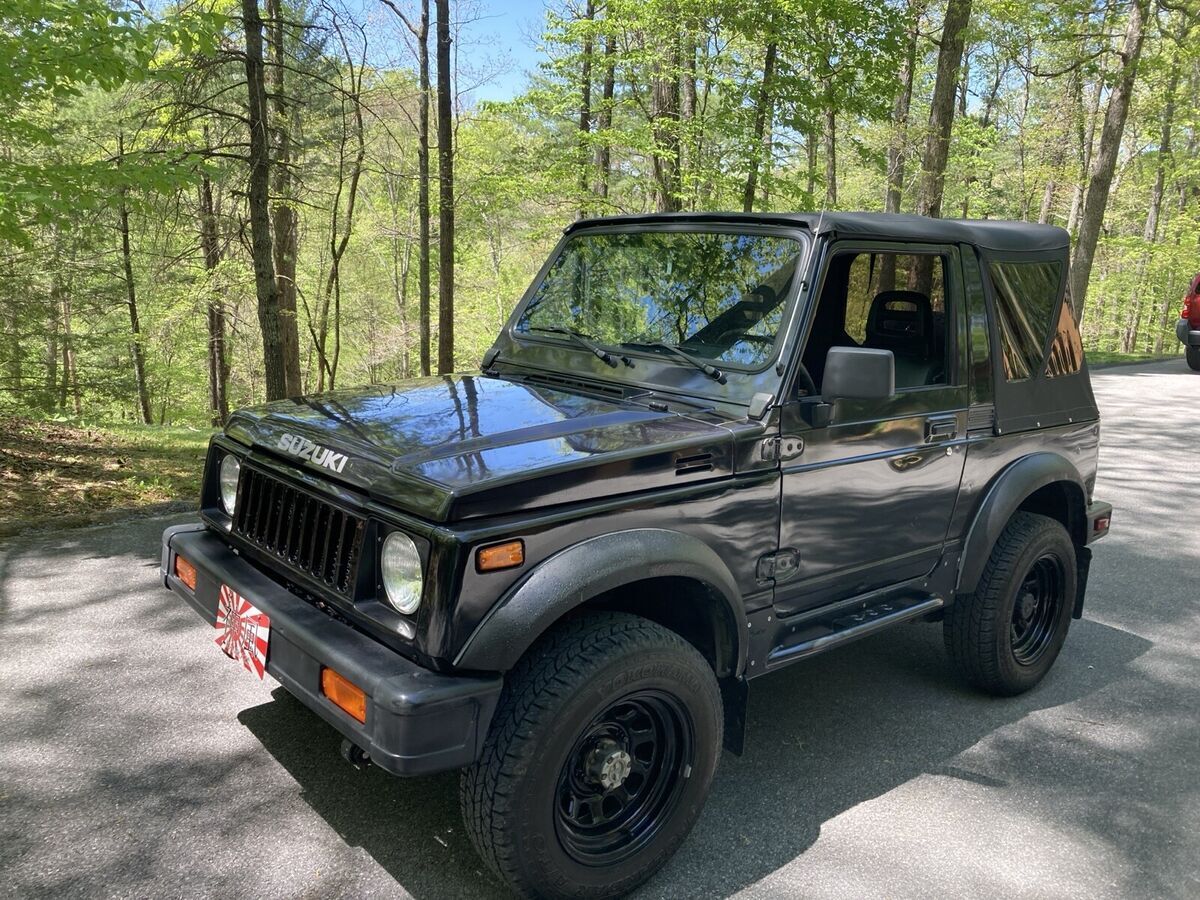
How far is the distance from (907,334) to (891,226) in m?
0.54

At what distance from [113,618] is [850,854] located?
3.55m

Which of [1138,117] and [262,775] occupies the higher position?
[1138,117]

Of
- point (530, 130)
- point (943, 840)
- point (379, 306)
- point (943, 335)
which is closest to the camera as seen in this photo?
point (943, 840)

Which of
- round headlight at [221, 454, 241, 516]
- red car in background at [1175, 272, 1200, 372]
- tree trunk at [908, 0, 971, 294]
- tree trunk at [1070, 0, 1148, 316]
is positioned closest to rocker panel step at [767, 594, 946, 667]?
round headlight at [221, 454, 241, 516]

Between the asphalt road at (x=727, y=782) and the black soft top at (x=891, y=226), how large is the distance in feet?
6.55

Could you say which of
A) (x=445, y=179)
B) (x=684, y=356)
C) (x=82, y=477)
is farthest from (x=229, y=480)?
(x=445, y=179)

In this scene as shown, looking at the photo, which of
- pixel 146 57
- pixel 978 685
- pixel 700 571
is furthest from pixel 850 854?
pixel 146 57

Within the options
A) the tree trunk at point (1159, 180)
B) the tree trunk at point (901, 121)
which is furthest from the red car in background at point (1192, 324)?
the tree trunk at point (901, 121)

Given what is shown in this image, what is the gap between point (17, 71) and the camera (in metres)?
4.98

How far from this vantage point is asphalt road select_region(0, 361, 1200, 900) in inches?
98.1

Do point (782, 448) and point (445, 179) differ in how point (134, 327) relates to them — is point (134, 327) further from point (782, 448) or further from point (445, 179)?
point (782, 448)

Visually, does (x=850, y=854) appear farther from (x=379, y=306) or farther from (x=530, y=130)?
(x=379, y=306)

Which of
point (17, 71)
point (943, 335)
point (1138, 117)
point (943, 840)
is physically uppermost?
point (1138, 117)

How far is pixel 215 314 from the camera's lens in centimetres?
1781
